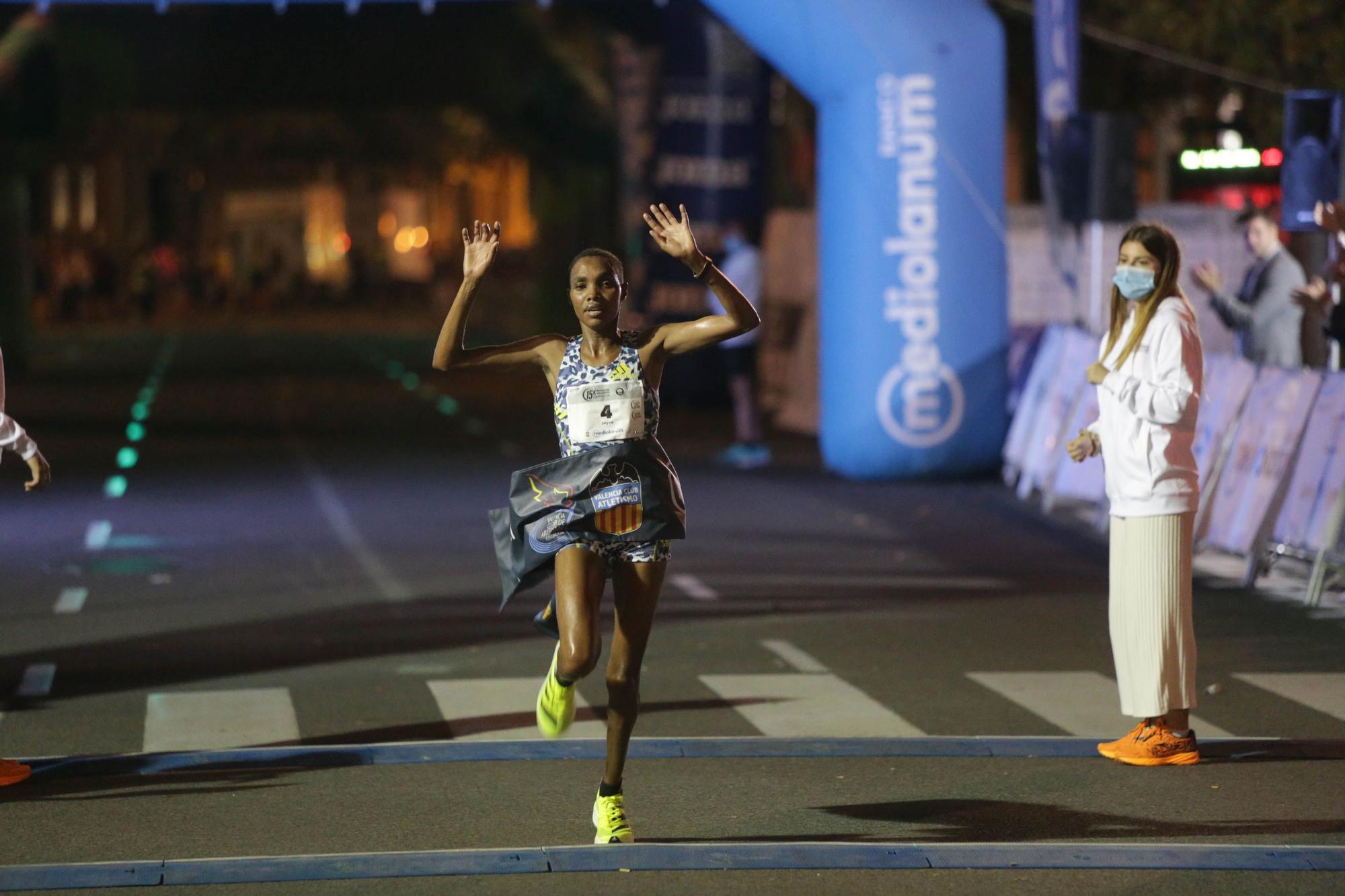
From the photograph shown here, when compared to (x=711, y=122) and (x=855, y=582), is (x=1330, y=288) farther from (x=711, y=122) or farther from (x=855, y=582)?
(x=711, y=122)

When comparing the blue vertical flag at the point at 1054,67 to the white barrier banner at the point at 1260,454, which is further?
the blue vertical flag at the point at 1054,67

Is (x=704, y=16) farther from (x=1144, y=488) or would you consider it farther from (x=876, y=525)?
(x=1144, y=488)

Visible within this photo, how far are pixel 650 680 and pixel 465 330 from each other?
3.40 metres

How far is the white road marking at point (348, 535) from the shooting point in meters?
13.3

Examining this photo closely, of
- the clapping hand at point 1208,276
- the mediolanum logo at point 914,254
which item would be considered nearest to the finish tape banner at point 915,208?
the mediolanum logo at point 914,254

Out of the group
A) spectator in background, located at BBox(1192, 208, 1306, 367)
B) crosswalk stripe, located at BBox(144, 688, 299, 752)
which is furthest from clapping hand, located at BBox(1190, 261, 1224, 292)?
crosswalk stripe, located at BBox(144, 688, 299, 752)

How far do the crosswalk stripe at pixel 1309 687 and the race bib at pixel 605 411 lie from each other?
12.7 ft

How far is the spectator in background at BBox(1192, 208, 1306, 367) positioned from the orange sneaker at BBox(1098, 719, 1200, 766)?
752 cm

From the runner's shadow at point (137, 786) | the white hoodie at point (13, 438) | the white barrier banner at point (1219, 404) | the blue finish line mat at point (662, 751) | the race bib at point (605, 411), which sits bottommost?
the blue finish line mat at point (662, 751)

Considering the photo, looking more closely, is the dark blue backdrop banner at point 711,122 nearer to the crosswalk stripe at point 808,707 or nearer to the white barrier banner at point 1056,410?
the white barrier banner at point 1056,410

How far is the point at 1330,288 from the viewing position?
13.7 metres

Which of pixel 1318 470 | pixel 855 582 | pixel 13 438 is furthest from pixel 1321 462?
pixel 13 438

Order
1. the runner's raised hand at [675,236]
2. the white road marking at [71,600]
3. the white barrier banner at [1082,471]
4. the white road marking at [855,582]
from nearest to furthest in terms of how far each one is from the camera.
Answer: the runner's raised hand at [675,236], the white road marking at [71,600], the white road marking at [855,582], the white barrier banner at [1082,471]

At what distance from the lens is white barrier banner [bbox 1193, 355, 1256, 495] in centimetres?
1400
